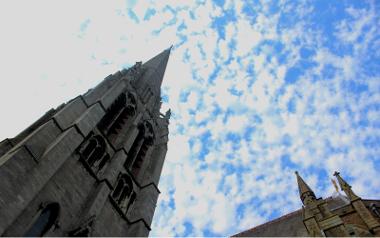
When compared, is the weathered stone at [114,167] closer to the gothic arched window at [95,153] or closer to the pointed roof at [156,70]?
the gothic arched window at [95,153]

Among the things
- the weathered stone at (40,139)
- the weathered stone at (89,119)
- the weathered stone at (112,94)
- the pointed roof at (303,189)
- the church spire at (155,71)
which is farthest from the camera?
the church spire at (155,71)

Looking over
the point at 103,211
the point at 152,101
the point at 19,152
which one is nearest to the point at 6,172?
the point at 19,152

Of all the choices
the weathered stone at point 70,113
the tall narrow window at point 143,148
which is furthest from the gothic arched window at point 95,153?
the tall narrow window at point 143,148

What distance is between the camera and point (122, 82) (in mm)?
25875

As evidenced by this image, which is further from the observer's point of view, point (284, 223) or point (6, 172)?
point (284, 223)

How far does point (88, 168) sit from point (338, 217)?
1102cm

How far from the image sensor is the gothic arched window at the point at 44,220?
1409 centimetres

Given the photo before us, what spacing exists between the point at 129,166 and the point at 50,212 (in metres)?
8.04

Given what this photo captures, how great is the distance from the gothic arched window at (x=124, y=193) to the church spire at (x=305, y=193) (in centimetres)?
863

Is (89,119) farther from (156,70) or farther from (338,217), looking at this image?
(156,70)

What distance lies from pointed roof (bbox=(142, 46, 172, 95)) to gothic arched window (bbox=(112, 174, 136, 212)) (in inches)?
475

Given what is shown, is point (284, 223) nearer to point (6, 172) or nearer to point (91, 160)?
point (91, 160)

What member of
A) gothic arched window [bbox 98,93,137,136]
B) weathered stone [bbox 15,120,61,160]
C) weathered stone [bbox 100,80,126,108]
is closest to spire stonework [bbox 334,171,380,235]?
weathered stone [bbox 15,120,61,160]

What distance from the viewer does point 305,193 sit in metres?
17.0
